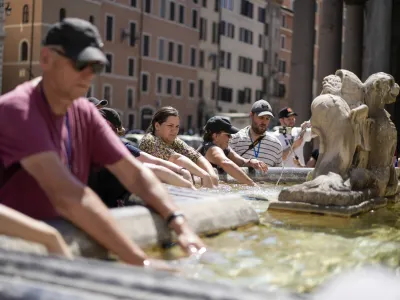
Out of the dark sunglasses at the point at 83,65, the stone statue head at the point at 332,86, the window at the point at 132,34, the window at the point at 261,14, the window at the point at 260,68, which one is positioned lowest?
the dark sunglasses at the point at 83,65

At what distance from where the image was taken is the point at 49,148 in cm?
329

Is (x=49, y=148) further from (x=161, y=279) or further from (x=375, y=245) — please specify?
(x=375, y=245)

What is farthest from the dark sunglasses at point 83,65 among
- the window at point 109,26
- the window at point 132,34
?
the window at point 132,34

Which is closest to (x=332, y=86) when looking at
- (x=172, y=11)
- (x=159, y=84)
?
(x=159, y=84)

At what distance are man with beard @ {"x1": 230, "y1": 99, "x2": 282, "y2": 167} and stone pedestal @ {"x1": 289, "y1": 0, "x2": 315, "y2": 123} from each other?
48.4 ft

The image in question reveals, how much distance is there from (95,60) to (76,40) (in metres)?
0.13

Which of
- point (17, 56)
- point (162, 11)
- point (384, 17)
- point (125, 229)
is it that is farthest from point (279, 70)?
point (125, 229)

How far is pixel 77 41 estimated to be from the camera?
3.33m

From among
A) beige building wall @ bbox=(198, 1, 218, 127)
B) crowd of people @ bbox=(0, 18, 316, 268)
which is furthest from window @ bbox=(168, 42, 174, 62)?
crowd of people @ bbox=(0, 18, 316, 268)

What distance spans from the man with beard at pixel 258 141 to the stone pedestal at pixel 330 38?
49.6ft

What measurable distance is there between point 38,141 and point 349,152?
12.7 feet

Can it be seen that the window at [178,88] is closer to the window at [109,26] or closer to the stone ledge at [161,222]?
the window at [109,26]

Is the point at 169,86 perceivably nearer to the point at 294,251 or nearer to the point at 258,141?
the point at 258,141

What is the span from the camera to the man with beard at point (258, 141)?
8.94 meters
